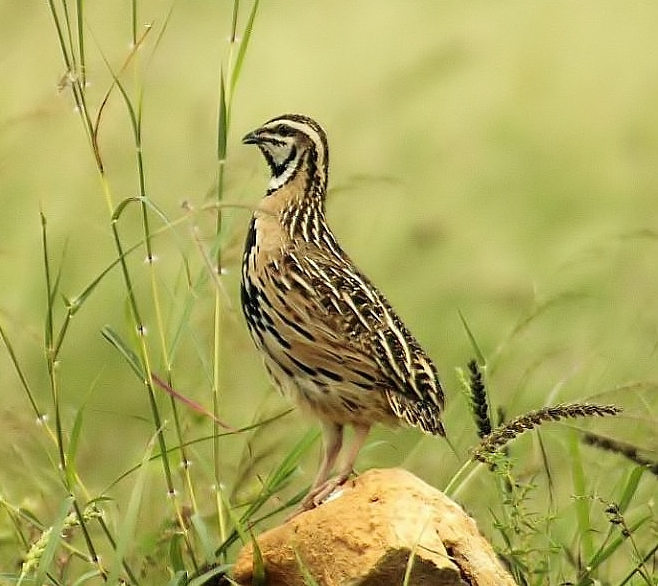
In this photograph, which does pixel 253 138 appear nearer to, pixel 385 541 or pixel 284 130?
pixel 284 130

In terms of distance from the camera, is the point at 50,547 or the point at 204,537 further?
the point at 204,537

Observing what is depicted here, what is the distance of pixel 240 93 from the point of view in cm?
902

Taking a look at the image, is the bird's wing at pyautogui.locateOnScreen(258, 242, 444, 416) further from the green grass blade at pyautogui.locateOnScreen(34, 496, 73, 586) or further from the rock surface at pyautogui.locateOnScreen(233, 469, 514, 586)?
the green grass blade at pyautogui.locateOnScreen(34, 496, 73, 586)

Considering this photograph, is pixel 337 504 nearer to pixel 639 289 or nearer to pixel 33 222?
pixel 639 289

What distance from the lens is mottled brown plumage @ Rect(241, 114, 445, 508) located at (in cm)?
353

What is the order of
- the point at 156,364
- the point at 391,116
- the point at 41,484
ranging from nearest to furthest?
the point at 41,484, the point at 156,364, the point at 391,116

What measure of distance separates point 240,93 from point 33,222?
2.60m

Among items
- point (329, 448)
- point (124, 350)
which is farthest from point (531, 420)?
point (124, 350)

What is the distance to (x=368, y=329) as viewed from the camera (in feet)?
11.6

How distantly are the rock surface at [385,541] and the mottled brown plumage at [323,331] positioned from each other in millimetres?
198

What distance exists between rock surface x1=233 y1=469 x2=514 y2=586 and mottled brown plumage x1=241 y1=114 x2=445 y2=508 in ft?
0.65

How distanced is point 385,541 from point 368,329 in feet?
1.70

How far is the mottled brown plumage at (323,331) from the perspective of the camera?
139 inches

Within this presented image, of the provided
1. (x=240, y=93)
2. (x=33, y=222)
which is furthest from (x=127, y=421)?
(x=240, y=93)
